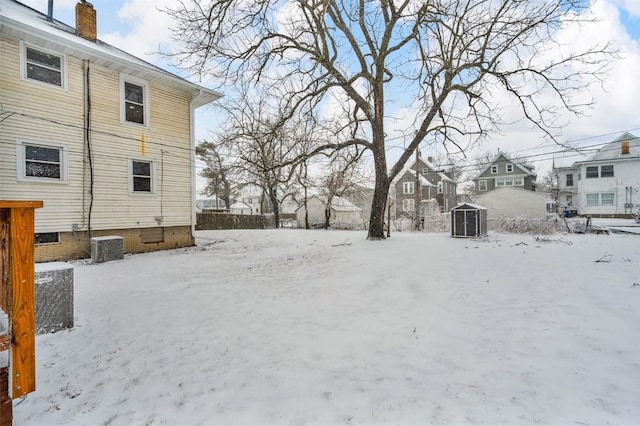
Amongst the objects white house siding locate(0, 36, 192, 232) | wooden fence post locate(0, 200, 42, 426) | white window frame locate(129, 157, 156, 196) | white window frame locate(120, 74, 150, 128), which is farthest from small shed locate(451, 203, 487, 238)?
wooden fence post locate(0, 200, 42, 426)

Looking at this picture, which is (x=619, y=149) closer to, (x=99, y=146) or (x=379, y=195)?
(x=379, y=195)

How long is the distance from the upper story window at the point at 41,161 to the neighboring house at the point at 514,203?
23.8 m

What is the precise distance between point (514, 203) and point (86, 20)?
1086 inches

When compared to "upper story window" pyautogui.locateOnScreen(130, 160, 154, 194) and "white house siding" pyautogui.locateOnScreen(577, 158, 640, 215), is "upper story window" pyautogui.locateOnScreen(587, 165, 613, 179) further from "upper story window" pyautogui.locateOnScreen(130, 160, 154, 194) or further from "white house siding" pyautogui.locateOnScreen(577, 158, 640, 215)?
"upper story window" pyautogui.locateOnScreen(130, 160, 154, 194)

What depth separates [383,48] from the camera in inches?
437

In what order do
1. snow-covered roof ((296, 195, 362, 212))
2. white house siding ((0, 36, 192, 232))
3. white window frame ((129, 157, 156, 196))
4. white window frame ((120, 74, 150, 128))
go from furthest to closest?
1. snow-covered roof ((296, 195, 362, 212))
2. white window frame ((129, 157, 156, 196))
3. white window frame ((120, 74, 150, 128))
4. white house siding ((0, 36, 192, 232))

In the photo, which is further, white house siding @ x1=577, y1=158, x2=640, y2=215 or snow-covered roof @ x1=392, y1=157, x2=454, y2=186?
snow-covered roof @ x1=392, y1=157, x2=454, y2=186

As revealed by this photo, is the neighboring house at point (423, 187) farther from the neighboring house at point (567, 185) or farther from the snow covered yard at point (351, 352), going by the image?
the snow covered yard at point (351, 352)

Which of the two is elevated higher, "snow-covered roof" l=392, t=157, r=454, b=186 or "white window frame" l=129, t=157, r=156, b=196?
"snow-covered roof" l=392, t=157, r=454, b=186

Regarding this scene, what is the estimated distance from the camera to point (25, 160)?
817 centimetres

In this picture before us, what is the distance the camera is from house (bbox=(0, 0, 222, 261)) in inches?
318

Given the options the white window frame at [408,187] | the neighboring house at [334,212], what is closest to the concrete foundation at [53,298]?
the neighboring house at [334,212]

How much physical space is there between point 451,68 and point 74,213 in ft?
43.9

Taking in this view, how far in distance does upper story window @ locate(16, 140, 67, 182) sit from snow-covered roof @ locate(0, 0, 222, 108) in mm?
2841
